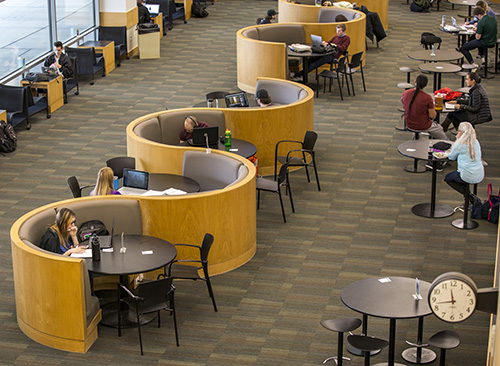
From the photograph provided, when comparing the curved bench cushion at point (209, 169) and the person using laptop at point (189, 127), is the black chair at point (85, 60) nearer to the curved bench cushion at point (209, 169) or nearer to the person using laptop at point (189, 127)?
the person using laptop at point (189, 127)

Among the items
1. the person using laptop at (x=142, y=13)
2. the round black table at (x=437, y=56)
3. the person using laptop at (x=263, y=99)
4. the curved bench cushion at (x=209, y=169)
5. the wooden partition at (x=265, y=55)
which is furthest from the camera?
the person using laptop at (x=142, y=13)

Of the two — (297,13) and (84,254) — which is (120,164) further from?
(297,13)

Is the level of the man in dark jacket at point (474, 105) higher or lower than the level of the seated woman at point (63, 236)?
higher

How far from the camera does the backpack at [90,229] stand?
8.26 meters

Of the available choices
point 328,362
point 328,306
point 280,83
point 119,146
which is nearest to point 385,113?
point 280,83

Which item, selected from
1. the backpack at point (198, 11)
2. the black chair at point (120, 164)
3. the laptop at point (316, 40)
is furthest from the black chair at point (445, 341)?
the backpack at point (198, 11)

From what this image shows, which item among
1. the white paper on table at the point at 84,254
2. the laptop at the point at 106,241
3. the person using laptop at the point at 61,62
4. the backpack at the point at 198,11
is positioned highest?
the backpack at the point at 198,11

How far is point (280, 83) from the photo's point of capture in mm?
12797

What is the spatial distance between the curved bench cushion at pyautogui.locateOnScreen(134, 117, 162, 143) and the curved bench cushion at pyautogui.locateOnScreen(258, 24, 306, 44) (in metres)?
5.78

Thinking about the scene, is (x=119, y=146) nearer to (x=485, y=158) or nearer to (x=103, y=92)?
(x=103, y=92)

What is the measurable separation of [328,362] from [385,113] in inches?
304

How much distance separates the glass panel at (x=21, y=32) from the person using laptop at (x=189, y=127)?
4.54 m

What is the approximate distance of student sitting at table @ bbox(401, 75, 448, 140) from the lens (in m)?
11.4

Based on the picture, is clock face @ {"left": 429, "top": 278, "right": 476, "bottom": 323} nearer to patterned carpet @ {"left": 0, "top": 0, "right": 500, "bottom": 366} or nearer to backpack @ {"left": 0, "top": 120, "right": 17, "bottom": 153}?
patterned carpet @ {"left": 0, "top": 0, "right": 500, "bottom": 366}
